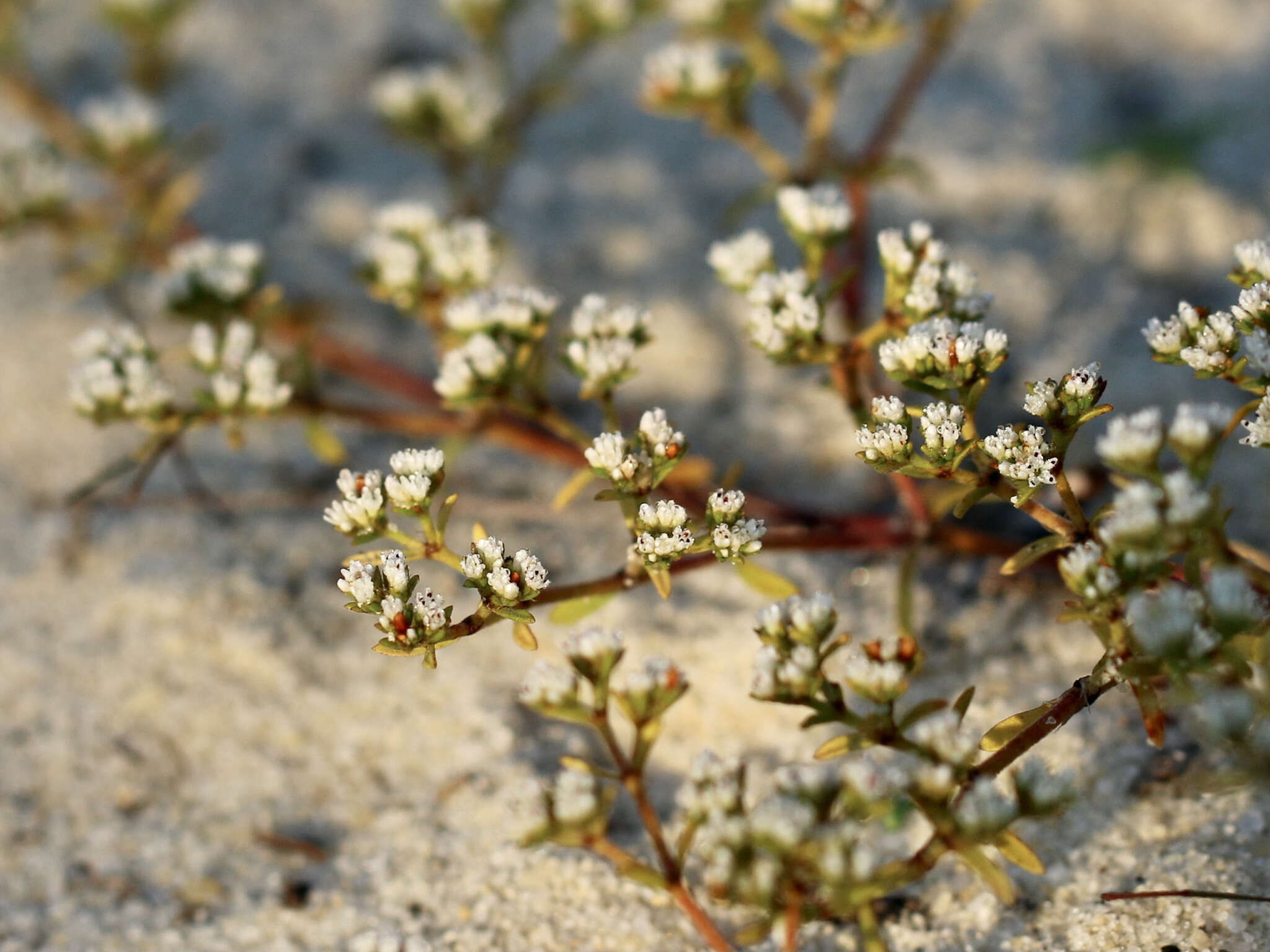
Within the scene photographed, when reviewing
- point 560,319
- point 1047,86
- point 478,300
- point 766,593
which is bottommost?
point 766,593

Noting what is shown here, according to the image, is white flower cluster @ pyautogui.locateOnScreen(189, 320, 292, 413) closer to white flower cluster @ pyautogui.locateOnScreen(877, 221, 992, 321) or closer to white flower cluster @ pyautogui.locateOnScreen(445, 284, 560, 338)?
white flower cluster @ pyautogui.locateOnScreen(445, 284, 560, 338)

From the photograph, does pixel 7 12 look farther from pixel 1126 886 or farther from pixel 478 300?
pixel 1126 886

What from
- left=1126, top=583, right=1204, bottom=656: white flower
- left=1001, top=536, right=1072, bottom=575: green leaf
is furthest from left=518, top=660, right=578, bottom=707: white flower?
left=1126, top=583, right=1204, bottom=656: white flower

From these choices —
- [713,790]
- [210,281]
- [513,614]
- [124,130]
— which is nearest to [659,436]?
[513,614]

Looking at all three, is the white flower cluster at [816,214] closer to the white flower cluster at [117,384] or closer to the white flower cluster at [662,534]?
the white flower cluster at [662,534]

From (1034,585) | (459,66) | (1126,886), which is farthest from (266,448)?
(1126,886)

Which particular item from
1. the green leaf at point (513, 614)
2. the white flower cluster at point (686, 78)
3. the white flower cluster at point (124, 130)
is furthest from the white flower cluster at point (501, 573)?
the white flower cluster at point (124, 130)
